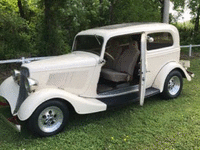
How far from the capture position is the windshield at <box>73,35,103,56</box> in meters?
4.29

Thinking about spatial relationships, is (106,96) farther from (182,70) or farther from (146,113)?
(182,70)

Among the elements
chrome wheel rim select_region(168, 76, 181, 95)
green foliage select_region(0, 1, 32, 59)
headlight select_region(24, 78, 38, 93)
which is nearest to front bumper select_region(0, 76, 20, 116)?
headlight select_region(24, 78, 38, 93)

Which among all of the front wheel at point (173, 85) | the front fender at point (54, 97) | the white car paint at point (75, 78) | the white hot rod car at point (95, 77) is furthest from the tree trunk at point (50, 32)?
the front wheel at point (173, 85)

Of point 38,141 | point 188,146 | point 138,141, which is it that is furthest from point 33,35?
point 188,146

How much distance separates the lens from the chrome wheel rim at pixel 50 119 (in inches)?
137

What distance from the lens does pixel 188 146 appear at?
322cm

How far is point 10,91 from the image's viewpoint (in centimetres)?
411

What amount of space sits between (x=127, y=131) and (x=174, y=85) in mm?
2271

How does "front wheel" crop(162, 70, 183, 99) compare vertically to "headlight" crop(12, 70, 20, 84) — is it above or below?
below

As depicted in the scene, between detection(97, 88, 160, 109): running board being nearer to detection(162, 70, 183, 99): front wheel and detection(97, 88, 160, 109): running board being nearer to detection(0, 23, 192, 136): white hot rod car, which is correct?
detection(0, 23, 192, 136): white hot rod car

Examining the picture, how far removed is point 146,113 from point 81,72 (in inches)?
69.3

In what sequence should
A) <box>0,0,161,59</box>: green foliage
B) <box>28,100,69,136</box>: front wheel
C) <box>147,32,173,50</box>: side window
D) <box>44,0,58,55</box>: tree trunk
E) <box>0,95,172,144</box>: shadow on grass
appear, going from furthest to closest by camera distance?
<box>44,0,58,55</box>: tree trunk < <box>0,0,161,59</box>: green foliage < <box>147,32,173,50</box>: side window < <box>0,95,172,144</box>: shadow on grass < <box>28,100,69,136</box>: front wheel

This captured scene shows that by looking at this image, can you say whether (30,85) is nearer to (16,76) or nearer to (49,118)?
(49,118)

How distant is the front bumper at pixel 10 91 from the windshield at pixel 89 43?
5.62 ft
